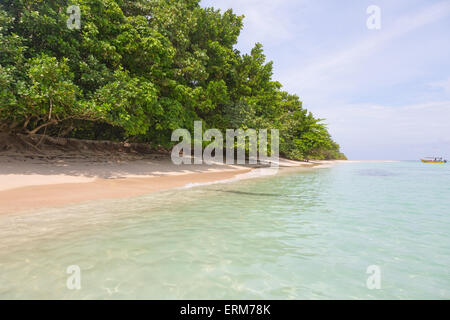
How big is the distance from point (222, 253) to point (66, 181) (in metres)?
11.0

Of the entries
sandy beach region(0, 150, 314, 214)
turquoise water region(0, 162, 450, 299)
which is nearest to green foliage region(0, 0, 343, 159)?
sandy beach region(0, 150, 314, 214)

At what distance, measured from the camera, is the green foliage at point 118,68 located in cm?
1208

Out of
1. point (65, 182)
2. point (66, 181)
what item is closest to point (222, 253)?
point (65, 182)

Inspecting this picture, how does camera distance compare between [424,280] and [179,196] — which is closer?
[424,280]

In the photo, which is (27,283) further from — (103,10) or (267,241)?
(103,10)

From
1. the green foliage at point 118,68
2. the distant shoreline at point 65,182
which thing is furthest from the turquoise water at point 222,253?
the green foliage at point 118,68

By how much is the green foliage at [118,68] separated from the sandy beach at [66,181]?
8.45ft

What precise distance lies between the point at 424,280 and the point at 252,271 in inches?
99.3

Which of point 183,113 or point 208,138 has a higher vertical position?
point 183,113

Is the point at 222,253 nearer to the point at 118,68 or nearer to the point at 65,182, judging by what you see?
the point at 65,182

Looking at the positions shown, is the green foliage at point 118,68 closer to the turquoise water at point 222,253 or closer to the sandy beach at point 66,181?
the sandy beach at point 66,181

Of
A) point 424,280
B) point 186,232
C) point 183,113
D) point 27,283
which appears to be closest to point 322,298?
point 424,280

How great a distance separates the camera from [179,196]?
1023 cm

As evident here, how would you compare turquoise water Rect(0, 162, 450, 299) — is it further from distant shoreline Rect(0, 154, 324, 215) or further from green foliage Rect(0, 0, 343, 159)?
green foliage Rect(0, 0, 343, 159)
